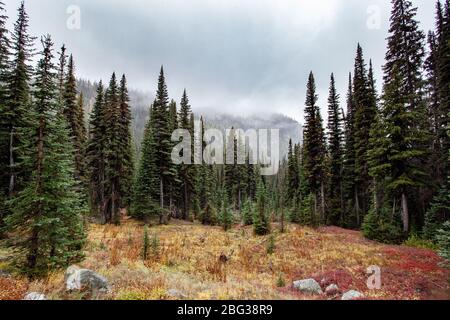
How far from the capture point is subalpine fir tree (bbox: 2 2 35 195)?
17828 mm

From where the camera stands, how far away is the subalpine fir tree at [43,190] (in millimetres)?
9766

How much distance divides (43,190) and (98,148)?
25928 millimetres

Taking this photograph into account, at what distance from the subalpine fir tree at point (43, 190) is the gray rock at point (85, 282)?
2.43m

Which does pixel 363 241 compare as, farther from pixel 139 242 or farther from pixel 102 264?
pixel 102 264

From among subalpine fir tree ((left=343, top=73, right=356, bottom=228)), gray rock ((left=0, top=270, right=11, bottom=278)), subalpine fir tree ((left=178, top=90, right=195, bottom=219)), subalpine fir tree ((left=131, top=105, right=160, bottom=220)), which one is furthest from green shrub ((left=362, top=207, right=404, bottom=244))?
subalpine fir tree ((left=178, top=90, right=195, bottom=219))

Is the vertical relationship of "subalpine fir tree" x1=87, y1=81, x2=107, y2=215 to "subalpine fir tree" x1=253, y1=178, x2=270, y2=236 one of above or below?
above

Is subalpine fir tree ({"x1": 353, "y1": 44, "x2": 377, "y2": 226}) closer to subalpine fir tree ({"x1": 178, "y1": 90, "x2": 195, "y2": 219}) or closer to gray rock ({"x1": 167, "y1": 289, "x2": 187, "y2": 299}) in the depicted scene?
subalpine fir tree ({"x1": 178, "y1": 90, "x2": 195, "y2": 219})

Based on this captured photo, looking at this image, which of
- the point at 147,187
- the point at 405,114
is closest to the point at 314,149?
the point at 405,114

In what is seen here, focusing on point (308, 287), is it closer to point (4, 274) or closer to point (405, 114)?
point (4, 274)

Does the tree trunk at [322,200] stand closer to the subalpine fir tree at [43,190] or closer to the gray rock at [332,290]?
the gray rock at [332,290]

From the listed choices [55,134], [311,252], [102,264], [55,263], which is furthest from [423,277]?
[55,134]

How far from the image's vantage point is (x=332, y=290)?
9.79 m

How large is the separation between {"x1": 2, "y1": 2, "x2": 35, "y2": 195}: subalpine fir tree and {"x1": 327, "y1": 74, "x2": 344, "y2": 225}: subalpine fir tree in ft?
113

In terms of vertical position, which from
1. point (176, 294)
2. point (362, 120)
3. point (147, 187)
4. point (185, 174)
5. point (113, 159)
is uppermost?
point (362, 120)
